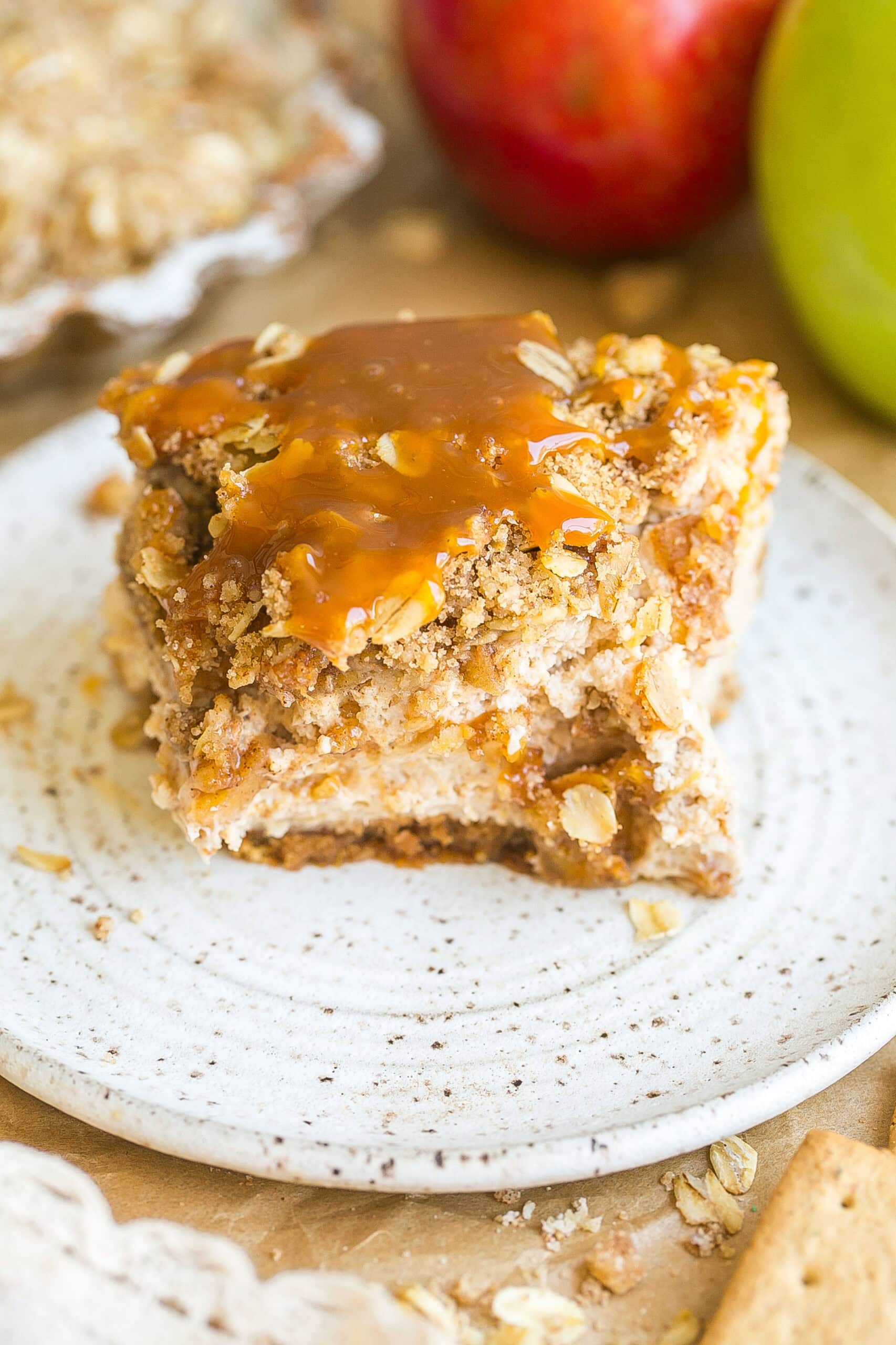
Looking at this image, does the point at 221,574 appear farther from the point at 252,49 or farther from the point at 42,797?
the point at 252,49

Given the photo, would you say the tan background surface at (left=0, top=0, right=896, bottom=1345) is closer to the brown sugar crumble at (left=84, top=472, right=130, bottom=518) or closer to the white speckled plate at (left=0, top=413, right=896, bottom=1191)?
the white speckled plate at (left=0, top=413, right=896, bottom=1191)

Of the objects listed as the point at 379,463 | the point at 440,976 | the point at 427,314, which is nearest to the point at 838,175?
the point at 427,314

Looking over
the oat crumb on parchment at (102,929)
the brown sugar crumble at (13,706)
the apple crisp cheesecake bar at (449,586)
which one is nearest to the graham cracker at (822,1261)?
the apple crisp cheesecake bar at (449,586)

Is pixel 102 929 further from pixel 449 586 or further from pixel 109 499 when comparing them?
pixel 109 499

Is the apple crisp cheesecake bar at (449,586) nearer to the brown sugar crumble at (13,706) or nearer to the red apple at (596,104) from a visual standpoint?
the brown sugar crumble at (13,706)

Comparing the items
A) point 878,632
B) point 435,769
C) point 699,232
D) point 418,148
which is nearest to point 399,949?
point 435,769

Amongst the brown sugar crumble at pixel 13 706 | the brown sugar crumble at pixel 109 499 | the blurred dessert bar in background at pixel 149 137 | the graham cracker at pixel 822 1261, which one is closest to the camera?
the graham cracker at pixel 822 1261

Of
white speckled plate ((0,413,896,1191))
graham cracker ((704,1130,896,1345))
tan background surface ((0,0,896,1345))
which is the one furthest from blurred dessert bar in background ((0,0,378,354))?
graham cracker ((704,1130,896,1345))
